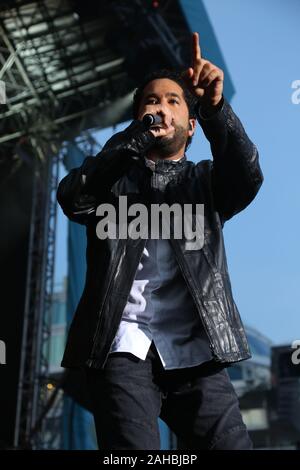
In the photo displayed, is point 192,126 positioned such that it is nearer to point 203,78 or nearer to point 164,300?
point 203,78

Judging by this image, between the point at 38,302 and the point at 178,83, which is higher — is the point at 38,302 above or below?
below

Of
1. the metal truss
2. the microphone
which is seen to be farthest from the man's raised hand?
the metal truss

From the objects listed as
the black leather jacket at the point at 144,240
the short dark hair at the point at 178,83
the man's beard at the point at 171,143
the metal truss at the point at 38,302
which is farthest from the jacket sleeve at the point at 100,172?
the metal truss at the point at 38,302

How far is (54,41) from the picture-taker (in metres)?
7.37

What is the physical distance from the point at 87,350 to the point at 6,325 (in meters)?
6.37

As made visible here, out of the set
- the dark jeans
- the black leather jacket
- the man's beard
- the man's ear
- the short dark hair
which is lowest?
the dark jeans

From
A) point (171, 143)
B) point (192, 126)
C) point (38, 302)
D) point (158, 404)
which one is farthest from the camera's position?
point (38, 302)

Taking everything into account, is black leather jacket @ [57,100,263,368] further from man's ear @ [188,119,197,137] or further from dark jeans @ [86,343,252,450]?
man's ear @ [188,119,197,137]

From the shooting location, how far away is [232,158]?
4.72ft

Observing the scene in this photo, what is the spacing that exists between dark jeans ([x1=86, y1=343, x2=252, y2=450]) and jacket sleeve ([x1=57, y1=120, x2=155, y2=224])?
1.13ft

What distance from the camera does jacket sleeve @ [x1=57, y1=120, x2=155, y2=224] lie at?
4.48 feet

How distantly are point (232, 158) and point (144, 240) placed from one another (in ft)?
0.88

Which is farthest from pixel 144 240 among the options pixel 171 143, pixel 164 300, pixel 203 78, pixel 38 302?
pixel 38 302
